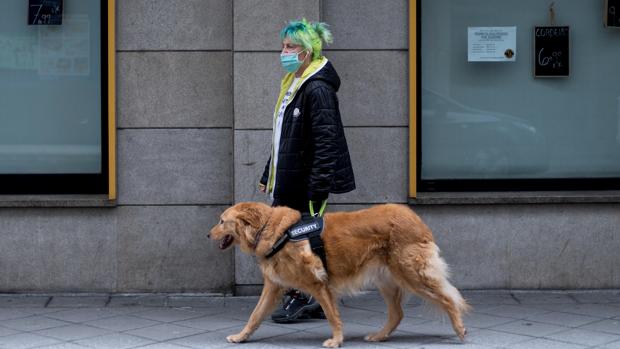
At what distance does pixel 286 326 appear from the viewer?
787 cm

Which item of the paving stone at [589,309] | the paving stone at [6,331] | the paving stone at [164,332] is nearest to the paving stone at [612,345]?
the paving stone at [589,309]

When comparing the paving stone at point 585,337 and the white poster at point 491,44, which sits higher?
the white poster at point 491,44

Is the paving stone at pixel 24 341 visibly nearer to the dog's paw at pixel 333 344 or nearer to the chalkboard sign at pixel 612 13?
the dog's paw at pixel 333 344

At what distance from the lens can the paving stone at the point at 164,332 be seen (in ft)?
24.7

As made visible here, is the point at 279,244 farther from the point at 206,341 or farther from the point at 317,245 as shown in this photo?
the point at 206,341

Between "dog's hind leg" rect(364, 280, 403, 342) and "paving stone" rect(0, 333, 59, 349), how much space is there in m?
2.24

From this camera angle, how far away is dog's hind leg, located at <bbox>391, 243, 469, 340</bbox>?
7.00m


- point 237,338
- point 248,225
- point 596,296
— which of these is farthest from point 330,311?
point 596,296

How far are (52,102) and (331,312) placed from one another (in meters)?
3.57

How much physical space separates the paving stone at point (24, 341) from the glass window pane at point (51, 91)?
2.08 meters

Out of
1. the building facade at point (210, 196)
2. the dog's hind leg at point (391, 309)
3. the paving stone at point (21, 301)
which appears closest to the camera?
the dog's hind leg at point (391, 309)

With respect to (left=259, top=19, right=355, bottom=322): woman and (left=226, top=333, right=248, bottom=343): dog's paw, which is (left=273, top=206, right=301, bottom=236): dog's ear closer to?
(left=259, top=19, right=355, bottom=322): woman

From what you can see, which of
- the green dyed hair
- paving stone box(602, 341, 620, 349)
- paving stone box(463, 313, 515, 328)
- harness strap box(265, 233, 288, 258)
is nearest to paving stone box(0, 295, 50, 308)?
harness strap box(265, 233, 288, 258)

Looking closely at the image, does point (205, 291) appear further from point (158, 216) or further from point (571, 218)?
point (571, 218)
